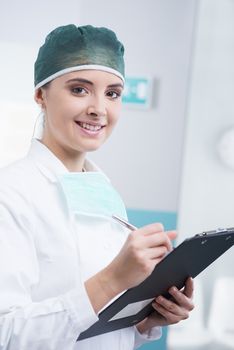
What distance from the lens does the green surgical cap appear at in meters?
1.18

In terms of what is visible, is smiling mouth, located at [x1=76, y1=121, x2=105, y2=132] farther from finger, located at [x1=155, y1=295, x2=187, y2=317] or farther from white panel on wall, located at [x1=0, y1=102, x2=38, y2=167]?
white panel on wall, located at [x1=0, y1=102, x2=38, y2=167]

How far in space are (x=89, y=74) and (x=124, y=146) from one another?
1.44 m

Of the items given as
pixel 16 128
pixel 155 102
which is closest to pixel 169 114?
pixel 155 102

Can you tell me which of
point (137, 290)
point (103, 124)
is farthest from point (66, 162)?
point (137, 290)

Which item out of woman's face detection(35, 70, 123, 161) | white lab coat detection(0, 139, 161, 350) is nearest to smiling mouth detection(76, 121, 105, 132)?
woman's face detection(35, 70, 123, 161)

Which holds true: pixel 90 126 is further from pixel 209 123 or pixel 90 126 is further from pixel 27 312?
pixel 209 123

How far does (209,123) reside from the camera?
97.0 inches

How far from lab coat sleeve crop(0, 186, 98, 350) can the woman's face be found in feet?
0.95

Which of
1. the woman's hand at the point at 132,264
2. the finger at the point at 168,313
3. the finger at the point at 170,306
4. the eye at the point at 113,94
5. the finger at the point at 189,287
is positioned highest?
the eye at the point at 113,94

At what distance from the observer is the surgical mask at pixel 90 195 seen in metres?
1.13

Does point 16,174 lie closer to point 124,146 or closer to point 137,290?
point 137,290

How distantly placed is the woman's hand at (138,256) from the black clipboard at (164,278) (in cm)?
3

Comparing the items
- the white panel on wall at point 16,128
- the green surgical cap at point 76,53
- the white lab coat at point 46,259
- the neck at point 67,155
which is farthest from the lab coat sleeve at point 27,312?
the white panel on wall at point 16,128

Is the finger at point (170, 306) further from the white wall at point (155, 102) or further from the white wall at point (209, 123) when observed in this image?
the white wall at point (155, 102)
